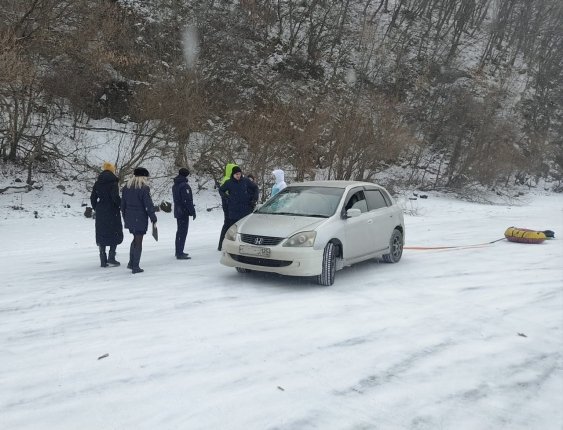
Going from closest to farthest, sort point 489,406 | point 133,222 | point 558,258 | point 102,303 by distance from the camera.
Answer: point 489,406 < point 102,303 < point 133,222 < point 558,258

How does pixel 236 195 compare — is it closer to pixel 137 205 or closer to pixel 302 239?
pixel 137 205

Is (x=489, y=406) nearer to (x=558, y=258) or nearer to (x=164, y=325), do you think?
(x=164, y=325)

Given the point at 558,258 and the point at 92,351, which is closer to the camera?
the point at 92,351

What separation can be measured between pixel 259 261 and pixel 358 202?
2275mm

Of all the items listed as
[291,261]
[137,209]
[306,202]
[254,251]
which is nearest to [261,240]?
[254,251]

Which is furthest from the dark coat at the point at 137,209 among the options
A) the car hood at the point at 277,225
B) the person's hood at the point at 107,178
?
the car hood at the point at 277,225

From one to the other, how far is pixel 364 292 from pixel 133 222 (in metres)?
3.98

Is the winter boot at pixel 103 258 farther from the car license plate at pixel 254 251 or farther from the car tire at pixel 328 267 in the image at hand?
the car tire at pixel 328 267

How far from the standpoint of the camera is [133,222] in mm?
8164

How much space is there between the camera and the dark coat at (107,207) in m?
8.52

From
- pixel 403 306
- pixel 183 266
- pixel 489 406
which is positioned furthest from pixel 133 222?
pixel 489 406

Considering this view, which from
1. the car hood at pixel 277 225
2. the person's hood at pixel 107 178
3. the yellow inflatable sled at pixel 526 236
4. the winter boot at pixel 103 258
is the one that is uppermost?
the person's hood at pixel 107 178

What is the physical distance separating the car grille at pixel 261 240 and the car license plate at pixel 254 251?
0.29ft

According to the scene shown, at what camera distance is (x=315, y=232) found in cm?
731
